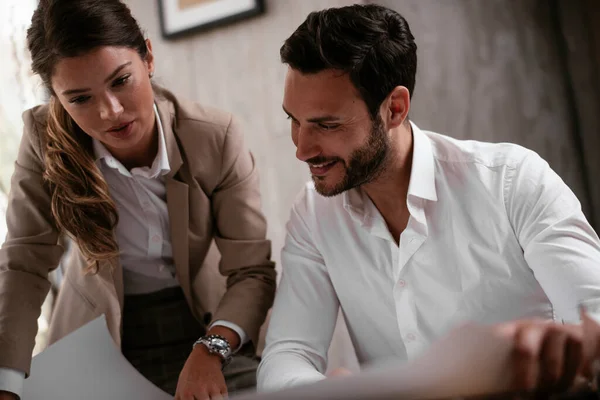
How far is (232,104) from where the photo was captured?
1.84 metres

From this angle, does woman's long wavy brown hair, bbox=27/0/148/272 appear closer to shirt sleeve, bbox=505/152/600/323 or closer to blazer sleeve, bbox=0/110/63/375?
blazer sleeve, bbox=0/110/63/375

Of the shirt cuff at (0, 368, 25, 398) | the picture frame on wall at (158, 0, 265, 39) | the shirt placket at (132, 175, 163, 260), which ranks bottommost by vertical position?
the shirt cuff at (0, 368, 25, 398)

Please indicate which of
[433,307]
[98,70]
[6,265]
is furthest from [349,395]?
[6,265]

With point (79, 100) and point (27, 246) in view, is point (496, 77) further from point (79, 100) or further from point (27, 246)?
point (27, 246)

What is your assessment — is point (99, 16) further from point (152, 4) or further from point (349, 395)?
point (349, 395)

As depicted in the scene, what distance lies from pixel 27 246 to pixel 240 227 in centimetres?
46

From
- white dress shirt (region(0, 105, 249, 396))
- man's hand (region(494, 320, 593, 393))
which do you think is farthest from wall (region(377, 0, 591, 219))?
man's hand (region(494, 320, 593, 393))

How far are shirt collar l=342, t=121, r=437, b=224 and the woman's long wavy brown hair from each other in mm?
522

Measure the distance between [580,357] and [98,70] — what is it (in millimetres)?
993

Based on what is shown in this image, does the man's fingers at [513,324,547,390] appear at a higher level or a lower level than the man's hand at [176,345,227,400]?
higher

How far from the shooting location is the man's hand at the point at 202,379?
3.82 feet

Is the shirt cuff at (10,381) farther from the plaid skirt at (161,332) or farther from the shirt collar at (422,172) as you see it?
the shirt collar at (422,172)

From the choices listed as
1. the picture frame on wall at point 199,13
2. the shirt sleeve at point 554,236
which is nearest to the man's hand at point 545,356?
the shirt sleeve at point 554,236

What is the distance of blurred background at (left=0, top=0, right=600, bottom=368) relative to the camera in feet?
5.17
